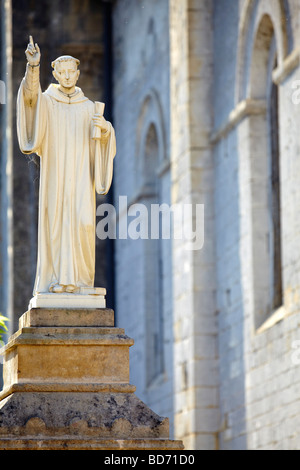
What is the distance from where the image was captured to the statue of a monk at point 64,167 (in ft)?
33.3

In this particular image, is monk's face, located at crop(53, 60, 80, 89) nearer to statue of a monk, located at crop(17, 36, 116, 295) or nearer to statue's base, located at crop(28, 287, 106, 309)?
statue of a monk, located at crop(17, 36, 116, 295)

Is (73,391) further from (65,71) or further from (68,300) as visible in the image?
(65,71)

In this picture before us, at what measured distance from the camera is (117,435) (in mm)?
9469

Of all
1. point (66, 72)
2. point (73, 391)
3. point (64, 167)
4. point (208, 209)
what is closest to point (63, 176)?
point (64, 167)

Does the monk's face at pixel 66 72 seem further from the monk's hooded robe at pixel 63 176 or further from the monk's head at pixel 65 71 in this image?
the monk's hooded robe at pixel 63 176

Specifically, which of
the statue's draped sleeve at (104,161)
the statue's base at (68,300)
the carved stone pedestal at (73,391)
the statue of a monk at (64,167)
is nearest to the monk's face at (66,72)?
the statue of a monk at (64,167)

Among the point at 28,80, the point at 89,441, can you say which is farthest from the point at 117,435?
the point at 28,80

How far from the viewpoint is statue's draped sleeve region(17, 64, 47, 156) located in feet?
33.6

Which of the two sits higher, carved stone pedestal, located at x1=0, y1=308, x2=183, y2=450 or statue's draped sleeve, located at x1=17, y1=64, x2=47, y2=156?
statue's draped sleeve, located at x1=17, y1=64, x2=47, y2=156

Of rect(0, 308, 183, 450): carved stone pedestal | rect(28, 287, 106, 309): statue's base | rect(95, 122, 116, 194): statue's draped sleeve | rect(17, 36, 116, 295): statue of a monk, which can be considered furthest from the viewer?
rect(95, 122, 116, 194): statue's draped sleeve

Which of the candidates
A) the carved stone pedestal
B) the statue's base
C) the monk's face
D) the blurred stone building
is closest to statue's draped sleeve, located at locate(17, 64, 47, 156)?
the monk's face

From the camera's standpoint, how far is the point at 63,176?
10.3m

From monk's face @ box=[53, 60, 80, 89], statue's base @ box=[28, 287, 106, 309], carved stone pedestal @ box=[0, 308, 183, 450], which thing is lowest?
carved stone pedestal @ box=[0, 308, 183, 450]

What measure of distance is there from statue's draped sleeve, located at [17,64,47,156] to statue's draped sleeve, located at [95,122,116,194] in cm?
46
